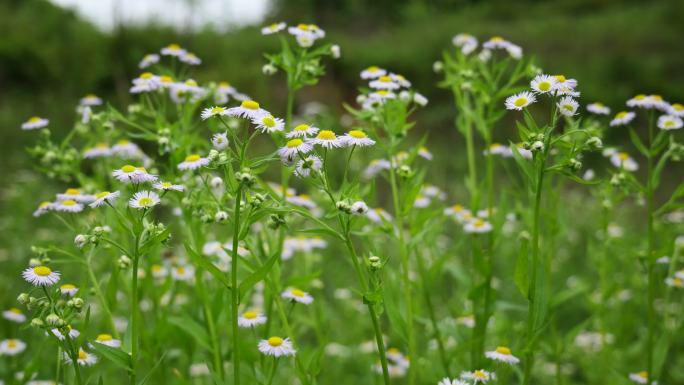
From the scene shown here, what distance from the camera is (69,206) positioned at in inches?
83.7

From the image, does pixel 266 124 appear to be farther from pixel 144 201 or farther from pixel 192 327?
pixel 192 327

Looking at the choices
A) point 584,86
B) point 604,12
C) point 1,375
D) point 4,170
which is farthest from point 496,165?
point 604,12

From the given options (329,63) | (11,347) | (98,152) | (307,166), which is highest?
(307,166)

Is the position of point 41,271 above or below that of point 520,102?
below

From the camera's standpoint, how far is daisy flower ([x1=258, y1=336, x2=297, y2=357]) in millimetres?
1954

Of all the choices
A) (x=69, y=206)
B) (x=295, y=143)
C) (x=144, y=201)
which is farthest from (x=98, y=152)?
(x=295, y=143)

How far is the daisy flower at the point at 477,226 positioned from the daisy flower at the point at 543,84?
0.96m

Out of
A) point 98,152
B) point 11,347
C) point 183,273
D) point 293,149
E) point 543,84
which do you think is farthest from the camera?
point 183,273

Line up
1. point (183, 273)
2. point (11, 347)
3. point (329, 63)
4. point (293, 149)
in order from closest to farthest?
point (293, 149) < point (11, 347) < point (183, 273) < point (329, 63)

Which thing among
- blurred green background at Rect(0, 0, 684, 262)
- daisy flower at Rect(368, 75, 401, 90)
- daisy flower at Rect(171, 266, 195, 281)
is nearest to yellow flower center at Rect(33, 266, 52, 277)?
daisy flower at Rect(171, 266, 195, 281)

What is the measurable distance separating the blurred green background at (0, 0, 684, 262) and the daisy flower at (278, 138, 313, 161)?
19.4 feet

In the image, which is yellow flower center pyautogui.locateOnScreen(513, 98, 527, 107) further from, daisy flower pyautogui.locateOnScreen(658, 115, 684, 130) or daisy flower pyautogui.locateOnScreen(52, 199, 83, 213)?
daisy flower pyautogui.locateOnScreen(52, 199, 83, 213)

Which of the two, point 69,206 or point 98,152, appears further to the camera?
point 98,152

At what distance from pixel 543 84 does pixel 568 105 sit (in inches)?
4.7
